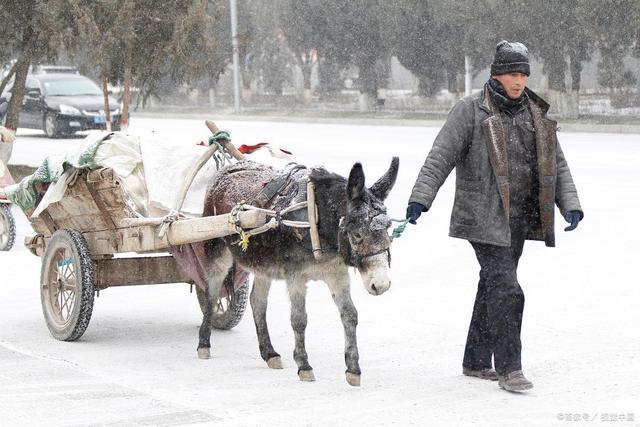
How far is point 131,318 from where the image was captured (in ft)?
33.3

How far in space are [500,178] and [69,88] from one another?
29461 millimetres

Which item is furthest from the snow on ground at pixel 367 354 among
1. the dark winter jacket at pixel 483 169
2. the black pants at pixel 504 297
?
the dark winter jacket at pixel 483 169

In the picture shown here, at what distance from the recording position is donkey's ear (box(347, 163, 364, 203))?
277 inches

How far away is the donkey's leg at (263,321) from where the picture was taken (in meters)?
8.08

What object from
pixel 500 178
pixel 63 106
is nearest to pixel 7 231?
pixel 500 178

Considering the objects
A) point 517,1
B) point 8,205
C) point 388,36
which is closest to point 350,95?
point 388,36

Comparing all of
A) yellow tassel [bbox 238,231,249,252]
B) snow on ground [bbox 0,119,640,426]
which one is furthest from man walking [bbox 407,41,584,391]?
yellow tassel [bbox 238,231,249,252]

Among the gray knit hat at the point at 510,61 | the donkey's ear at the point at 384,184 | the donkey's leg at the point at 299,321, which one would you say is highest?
the gray knit hat at the point at 510,61

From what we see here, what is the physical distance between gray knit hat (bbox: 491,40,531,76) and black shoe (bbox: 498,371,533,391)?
1625 mm

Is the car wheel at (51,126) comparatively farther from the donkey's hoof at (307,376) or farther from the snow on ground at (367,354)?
the donkey's hoof at (307,376)

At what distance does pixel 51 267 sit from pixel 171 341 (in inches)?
40.1

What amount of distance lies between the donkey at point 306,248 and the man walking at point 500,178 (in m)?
0.30

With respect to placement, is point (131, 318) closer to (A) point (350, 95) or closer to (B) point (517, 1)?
(B) point (517, 1)

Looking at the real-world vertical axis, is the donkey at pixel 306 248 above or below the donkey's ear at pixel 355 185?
below
